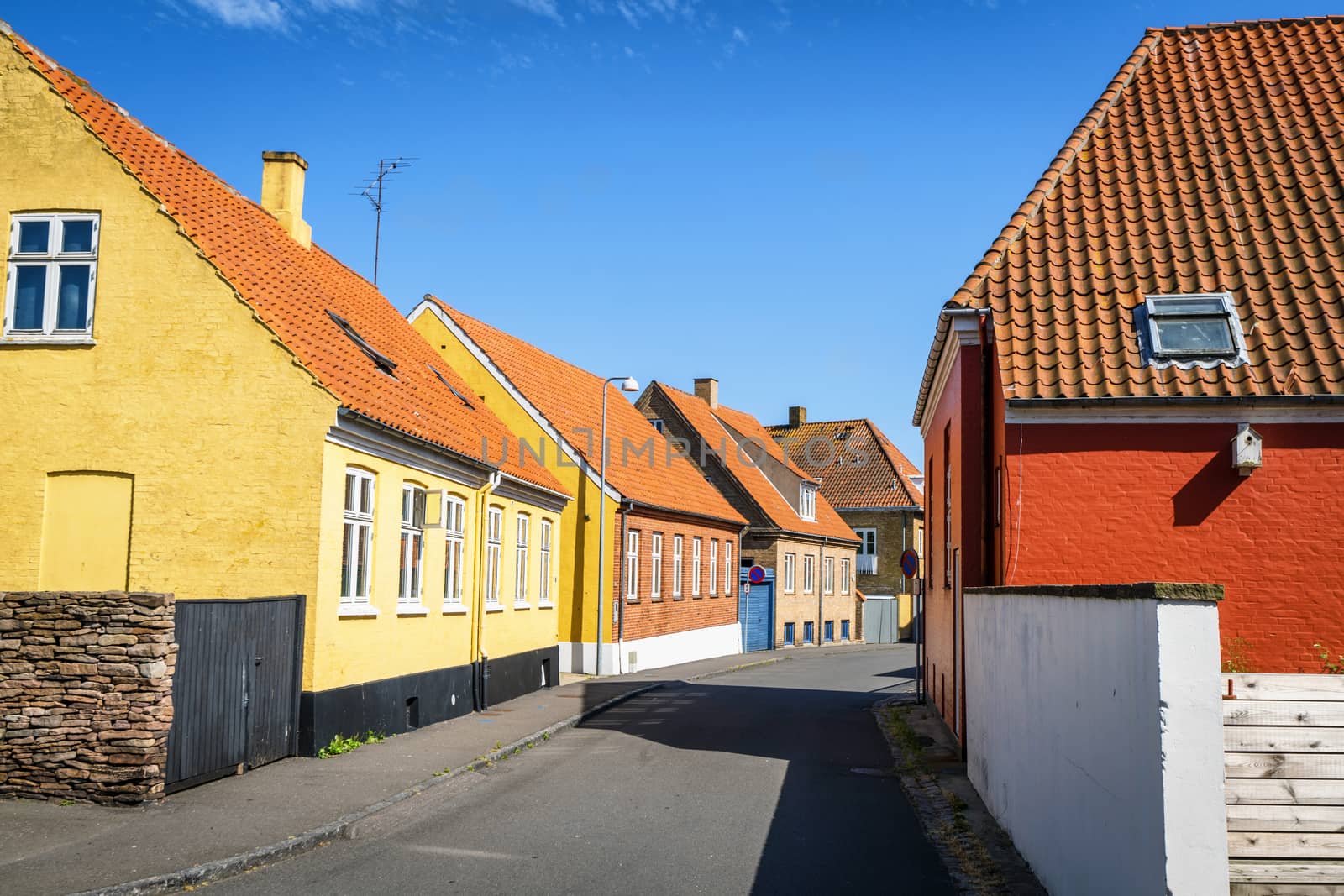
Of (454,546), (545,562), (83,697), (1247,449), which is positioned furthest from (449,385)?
(1247,449)

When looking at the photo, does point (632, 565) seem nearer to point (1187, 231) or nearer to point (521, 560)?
point (521, 560)

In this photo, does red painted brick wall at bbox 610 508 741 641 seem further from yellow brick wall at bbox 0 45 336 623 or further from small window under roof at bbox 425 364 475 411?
yellow brick wall at bbox 0 45 336 623

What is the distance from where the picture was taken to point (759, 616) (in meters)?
42.1

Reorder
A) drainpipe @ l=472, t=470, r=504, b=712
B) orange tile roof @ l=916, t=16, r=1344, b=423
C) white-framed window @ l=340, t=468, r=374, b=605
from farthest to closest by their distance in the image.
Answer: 1. drainpipe @ l=472, t=470, r=504, b=712
2. white-framed window @ l=340, t=468, r=374, b=605
3. orange tile roof @ l=916, t=16, r=1344, b=423

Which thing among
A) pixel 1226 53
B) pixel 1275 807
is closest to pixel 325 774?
pixel 1275 807

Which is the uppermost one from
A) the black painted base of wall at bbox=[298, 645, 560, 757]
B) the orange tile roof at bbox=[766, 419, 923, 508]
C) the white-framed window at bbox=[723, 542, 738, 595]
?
the orange tile roof at bbox=[766, 419, 923, 508]

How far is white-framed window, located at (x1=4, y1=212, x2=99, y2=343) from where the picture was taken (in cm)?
1362

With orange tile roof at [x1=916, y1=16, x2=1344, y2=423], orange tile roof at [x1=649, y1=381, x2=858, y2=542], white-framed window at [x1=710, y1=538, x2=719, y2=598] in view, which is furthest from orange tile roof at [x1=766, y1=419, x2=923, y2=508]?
orange tile roof at [x1=916, y1=16, x2=1344, y2=423]

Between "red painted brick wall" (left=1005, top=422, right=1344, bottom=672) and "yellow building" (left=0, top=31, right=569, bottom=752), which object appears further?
"yellow building" (left=0, top=31, right=569, bottom=752)

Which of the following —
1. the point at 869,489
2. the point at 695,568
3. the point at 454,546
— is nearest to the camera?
the point at 454,546

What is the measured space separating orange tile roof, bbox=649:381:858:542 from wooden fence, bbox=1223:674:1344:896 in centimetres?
3651

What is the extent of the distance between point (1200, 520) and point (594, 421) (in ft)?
68.3

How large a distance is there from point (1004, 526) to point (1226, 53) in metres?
A: 8.90

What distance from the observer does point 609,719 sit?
1911cm
